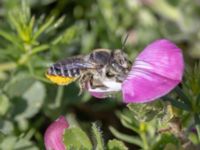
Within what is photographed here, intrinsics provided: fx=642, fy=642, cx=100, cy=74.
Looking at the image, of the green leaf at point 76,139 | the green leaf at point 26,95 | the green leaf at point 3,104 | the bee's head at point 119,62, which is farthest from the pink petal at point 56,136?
the green leaf at point 26,95

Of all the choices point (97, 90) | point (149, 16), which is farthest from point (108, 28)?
point (97, 90)

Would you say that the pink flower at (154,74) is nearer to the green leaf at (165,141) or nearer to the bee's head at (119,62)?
the bee's head at (119,62)

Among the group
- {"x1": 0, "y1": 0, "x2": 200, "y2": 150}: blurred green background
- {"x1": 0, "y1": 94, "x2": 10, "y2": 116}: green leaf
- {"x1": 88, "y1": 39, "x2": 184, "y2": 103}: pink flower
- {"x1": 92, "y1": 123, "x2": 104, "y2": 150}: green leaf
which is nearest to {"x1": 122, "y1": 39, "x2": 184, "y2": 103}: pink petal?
{"x1": 88, "y1": 39, "x2": 184, "y2": 103}: pink flower

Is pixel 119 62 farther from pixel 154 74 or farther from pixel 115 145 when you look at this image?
pixel 115 145

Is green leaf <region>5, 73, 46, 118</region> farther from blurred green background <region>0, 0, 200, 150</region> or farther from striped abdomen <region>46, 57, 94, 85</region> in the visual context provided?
Result: striped abdomen <region>46, 57, 94, 85</region>

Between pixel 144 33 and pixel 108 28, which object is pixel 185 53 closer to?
pixel 144 33

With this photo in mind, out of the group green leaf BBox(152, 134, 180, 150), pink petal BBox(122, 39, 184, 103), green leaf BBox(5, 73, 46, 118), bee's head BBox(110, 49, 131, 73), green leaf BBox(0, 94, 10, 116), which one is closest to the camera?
pink petal BBox(122, 39, 184, 103)
